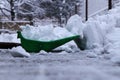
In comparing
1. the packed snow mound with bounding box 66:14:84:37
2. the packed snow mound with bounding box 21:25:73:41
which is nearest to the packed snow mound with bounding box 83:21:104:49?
the packed snow mound with bounding box 66:14:84:37

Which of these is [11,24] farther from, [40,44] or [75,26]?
[40,44]

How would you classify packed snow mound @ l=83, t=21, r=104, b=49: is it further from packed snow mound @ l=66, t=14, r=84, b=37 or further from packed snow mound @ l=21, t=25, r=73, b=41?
packed snow mound @ l=21, t=25, r=73, b=41

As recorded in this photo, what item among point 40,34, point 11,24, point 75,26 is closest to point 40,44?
point 40,34

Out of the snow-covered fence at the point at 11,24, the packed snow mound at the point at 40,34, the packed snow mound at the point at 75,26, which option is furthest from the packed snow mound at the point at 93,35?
the snow-covered fence at the point at 11,24

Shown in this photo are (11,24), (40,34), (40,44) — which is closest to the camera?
(40,44)

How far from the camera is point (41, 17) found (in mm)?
43188

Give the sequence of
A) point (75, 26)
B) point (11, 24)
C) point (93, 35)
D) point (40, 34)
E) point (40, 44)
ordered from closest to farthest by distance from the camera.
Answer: point (40, 44) < point (40, 34) < point (93, 35) < point (75, 26) < point (11, 24)

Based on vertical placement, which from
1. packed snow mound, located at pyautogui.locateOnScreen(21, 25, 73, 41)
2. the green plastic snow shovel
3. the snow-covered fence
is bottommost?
the snow-covered fence

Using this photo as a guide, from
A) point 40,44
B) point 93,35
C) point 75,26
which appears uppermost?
point 75,26

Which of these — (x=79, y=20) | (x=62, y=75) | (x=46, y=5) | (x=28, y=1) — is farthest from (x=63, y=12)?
(x=62, y=75)

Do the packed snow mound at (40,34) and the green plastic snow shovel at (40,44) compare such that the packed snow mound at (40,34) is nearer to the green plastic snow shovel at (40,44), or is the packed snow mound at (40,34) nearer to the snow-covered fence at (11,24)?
the green plastic snow shovel at (40,44)

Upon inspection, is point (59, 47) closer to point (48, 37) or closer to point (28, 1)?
point (48, 37)

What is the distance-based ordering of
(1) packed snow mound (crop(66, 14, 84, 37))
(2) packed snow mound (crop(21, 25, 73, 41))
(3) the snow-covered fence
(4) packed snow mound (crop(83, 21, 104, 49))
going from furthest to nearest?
(3) the snow-covered fence → (1) packed snow mound (crop(66, 14, 84, 37)) → (4) packed snow mound (crop(83, 21, 104, 49)) → (2) packed snow mound (crop(21, 25, 73, 41))

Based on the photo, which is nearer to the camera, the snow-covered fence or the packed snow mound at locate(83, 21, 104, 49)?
the packed snow mound at locate(83, 21, 104, 49)
